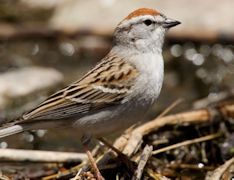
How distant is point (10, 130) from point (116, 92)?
0.81 meters

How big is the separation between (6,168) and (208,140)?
162 centimetres

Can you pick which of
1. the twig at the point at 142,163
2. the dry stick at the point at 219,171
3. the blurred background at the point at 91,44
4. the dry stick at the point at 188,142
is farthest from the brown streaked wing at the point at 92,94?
the blurred background at the point at 91,44

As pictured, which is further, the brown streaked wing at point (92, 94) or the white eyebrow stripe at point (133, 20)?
the white eyebrow stripe at point (133, 20)

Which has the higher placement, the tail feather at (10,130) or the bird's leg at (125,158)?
the tail feather at (10,130)

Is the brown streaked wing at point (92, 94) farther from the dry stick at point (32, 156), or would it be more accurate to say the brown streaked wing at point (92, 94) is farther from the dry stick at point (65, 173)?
the dry stick at point (65, 173)

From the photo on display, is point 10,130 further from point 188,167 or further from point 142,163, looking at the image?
point 188,167

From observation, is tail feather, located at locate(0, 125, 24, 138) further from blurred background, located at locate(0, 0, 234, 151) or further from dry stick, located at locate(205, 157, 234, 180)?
blurred background, located at locate(0, 0, 234, 151)

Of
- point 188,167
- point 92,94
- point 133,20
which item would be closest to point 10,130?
point 92,94

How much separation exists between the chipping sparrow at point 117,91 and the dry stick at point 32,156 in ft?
0.61

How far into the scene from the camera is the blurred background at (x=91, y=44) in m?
7.93

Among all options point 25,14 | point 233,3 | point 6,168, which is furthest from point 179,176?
point 25,14

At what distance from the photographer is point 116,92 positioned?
5.52 metres

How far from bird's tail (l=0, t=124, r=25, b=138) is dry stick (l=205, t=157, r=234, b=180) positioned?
54.0 inches

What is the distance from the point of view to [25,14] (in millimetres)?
9781
